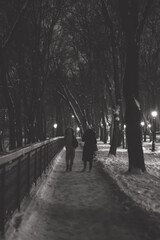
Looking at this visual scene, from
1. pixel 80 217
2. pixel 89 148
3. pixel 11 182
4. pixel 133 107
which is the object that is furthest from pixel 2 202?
pixel 89 148

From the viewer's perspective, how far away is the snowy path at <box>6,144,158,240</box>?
5.56 m

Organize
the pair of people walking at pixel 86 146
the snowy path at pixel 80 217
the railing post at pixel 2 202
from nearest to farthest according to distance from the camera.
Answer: the railing post at pixel 2 202, the snowy path at pixel 80 217, the pair of people walking at pixel 86 146

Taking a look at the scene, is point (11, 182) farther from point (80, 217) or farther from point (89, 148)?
point (89, 148)

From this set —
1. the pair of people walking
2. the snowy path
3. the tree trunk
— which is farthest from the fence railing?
the pair of people walking

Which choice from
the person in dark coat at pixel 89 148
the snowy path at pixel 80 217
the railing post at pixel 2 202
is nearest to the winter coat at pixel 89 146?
the person in dark coat at pixel 89 148

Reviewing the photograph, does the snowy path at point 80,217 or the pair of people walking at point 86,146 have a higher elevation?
the pair of people walking at point 86,146

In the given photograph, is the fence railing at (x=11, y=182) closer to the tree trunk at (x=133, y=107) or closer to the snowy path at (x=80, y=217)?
the snowy path at (x=80, y=217)

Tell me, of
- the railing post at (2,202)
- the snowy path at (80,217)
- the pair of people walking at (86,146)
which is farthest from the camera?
the pair of people walking at (86,146)

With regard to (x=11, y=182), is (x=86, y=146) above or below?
above

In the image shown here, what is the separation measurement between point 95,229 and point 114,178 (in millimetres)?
5259

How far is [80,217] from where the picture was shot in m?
6.69

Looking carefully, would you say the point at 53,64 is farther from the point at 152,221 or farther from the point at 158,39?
the point at 152,221

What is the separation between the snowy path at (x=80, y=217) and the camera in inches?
219

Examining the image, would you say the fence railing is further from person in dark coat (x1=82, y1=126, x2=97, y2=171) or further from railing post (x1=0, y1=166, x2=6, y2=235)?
person in dark coat (x1=82, y1=126, x2=97, y2=171)
